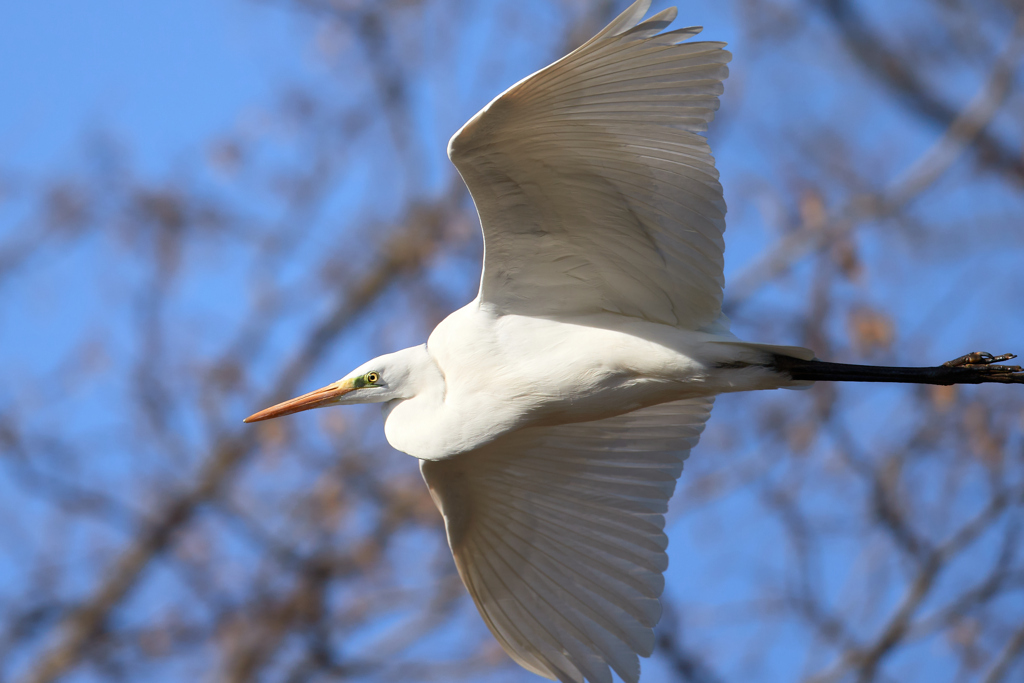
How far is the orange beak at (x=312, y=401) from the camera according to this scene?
12.6 ft

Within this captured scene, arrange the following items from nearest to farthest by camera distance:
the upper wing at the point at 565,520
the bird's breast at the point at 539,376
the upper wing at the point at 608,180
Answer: the upper wing at the point at 608,180 → the bird's breast at the point at 539,376 → the upper wing at the point at 565,520

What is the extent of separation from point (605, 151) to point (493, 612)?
1836 millimetres

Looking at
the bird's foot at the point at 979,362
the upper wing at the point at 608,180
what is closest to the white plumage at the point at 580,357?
the upper wing at the point at 608,180

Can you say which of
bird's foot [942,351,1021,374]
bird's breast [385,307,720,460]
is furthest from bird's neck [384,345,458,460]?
bird's foot [942,351,1021,374]

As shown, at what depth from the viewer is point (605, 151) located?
2.83 meters

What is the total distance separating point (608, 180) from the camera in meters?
2.92

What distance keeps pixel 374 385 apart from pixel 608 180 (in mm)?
1241

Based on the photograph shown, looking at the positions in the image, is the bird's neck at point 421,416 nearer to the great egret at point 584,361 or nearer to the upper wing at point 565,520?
the great egret at point 584,361

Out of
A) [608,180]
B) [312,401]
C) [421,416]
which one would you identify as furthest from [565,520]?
[608,180]

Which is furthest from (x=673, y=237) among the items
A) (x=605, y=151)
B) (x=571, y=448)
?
(x=571, y=448)

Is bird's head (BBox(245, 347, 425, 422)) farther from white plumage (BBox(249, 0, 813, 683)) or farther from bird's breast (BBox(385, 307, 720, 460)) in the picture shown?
bird's breast (BBox(385, 307, 720, 460))

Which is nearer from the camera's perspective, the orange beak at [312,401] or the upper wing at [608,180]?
the upper wing at [608,180]

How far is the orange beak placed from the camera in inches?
151

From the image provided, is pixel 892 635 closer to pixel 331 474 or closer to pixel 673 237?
pixel 331 474
